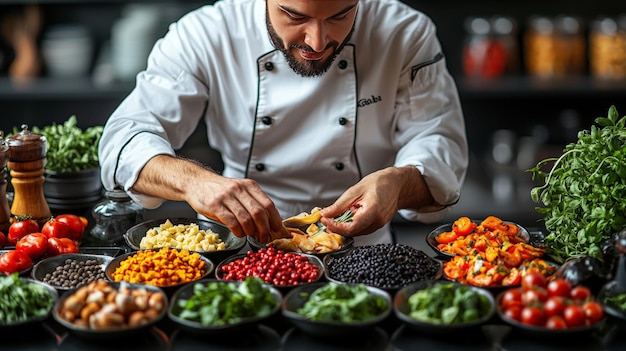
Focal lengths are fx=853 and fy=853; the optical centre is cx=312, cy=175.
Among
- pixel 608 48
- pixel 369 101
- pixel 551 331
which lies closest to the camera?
pixel 551 331

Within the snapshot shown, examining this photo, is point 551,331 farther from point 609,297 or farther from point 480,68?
point 480,68

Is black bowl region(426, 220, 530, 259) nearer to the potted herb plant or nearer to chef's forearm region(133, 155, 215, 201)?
chef's forearm region(133, 155, 215, 201)

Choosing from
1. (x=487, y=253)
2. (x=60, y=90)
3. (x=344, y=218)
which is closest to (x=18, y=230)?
(x=344, y=218)

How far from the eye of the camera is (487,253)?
2.26 metres

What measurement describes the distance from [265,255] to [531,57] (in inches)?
112

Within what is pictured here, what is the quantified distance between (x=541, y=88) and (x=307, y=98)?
6.52ft

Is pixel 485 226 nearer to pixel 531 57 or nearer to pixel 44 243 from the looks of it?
pixel 44 243

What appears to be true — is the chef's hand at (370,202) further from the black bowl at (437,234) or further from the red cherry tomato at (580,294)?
the red cherry tomato at (580,294)

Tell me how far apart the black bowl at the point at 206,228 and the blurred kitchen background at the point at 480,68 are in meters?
1.99

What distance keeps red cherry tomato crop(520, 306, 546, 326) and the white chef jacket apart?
0.99 metres

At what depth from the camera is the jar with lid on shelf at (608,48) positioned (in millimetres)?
4496

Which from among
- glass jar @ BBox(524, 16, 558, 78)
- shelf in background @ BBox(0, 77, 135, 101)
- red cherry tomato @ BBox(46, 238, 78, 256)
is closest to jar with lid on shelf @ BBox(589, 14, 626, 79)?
glass jar @ BBox(524, 16, 558, 78)

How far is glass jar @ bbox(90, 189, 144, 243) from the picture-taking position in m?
2.69

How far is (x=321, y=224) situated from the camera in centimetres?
Result: 263
